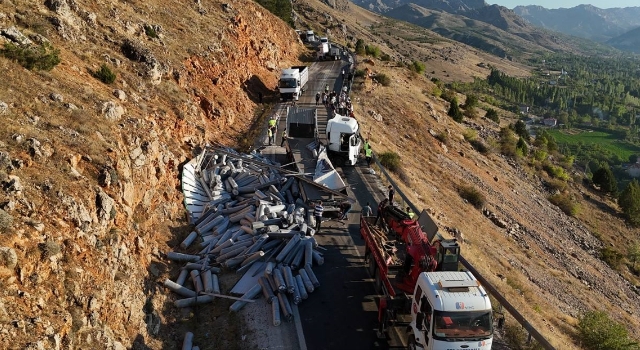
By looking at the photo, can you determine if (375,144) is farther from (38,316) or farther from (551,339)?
(38,316)

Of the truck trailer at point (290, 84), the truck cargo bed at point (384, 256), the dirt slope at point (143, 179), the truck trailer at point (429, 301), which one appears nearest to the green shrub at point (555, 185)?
the dirt slope at point (143, 179)

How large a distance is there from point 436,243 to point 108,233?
10.8 meters

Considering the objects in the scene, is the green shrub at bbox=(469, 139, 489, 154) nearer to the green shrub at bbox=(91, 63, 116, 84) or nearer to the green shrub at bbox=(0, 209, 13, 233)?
the green shrub at bbox=(91, 63, 116, 84)

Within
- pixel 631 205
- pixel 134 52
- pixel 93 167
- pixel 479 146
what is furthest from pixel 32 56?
pixel 631 205

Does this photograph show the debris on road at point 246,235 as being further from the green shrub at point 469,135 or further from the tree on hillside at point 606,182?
the tree on hillside at point 606,182

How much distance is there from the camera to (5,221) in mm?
10484

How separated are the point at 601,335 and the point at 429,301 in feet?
36.3

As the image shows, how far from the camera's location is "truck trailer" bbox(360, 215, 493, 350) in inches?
429

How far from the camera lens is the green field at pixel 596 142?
13862 cm

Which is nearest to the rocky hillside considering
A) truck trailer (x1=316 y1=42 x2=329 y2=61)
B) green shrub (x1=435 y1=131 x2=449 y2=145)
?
green shrub (x1=435 y1=131 x2=449 y2=145)

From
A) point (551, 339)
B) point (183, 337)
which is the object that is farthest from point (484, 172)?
point (183, 337)

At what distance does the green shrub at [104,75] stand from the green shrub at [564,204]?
43.8 metres

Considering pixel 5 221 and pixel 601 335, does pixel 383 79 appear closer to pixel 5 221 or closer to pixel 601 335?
pixel 601 335

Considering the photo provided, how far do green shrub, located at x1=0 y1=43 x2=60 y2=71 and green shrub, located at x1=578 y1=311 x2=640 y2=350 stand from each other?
2524 centimetres
